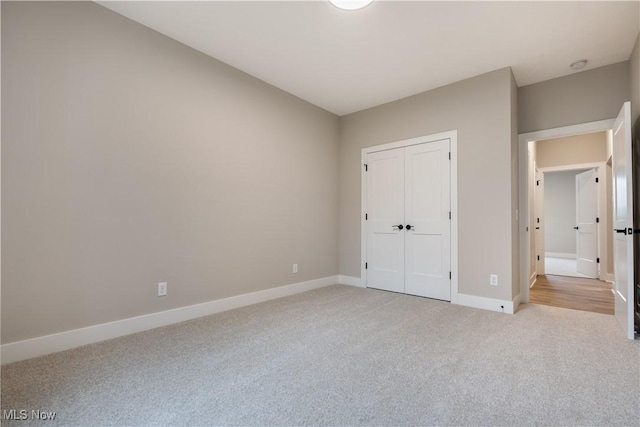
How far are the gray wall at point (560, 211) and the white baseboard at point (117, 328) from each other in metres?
8.88

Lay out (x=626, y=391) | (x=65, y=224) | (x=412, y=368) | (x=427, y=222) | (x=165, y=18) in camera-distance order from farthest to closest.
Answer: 1. (x=427, y=222)
2. (x=165, y=18)
3. (x=65, y=224)
4. (x=412, y=368)
5. (x=626, y=391)

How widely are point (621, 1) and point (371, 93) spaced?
236 cm

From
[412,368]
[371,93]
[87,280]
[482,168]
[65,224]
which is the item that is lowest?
[412,368]

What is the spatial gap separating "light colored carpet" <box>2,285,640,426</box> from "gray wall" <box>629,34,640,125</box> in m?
2.07

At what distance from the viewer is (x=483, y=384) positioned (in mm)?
1761

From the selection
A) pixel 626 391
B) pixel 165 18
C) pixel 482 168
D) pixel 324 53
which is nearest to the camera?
pixel 626 391

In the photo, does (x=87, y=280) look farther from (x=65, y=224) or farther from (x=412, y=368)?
(x=412, y=368)

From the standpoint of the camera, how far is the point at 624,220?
2.64 meters

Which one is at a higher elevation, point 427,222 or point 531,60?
point 531,60

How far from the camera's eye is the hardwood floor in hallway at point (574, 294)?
356 cm

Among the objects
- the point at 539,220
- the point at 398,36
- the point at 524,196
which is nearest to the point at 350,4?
the point at 398,36

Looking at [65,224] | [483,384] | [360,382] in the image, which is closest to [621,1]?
[483,384]

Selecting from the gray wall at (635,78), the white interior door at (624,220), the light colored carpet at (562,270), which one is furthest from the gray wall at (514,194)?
the light colored carpet at (562,270)

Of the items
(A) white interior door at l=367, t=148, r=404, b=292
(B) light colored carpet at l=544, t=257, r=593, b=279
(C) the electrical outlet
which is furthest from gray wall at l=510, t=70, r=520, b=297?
(C) the electrical outlet
